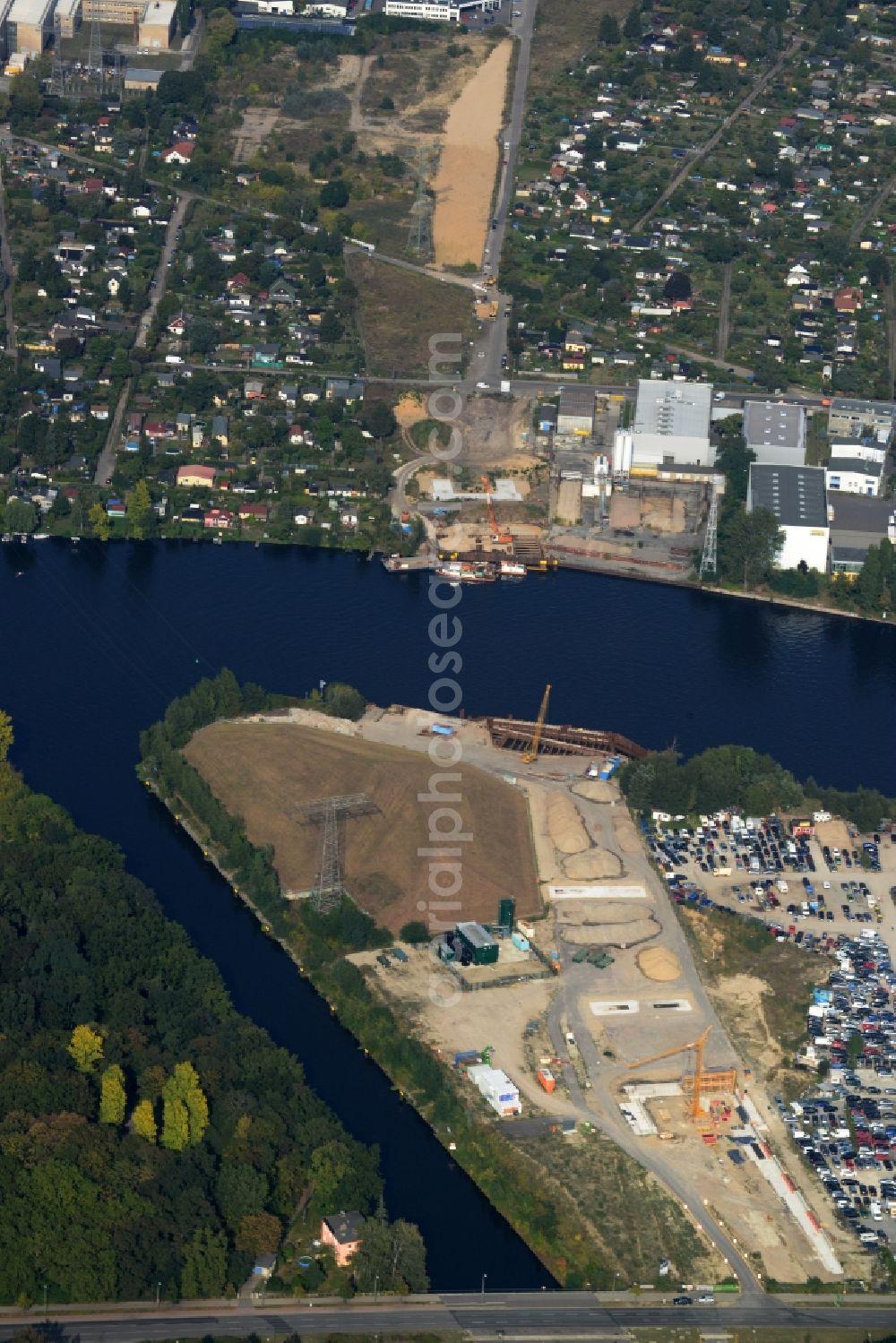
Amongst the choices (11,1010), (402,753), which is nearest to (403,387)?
(402,753)

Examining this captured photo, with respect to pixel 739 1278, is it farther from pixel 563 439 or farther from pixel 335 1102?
pixel 563 439

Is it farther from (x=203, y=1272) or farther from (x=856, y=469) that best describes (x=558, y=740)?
(x=203, y=1272)

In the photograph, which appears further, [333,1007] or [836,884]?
[836,884]

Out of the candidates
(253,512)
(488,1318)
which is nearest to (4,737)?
(253,512)

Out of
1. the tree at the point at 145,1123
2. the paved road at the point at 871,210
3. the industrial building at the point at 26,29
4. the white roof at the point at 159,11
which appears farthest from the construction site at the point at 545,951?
the white roof at the point at 159,11

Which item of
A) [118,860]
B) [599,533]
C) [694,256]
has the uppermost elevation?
[694,256]
